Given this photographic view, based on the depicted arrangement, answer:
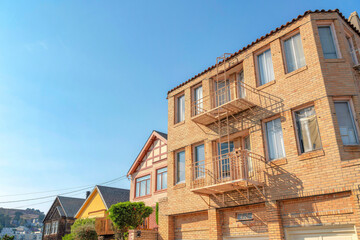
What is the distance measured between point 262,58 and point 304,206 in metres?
6.39

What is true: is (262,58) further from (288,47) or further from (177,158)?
(177,158)

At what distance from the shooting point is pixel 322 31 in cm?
1188

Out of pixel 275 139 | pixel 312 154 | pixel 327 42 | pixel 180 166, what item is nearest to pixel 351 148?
pixel 312 154

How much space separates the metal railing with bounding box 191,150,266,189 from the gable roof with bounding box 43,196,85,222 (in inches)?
1276

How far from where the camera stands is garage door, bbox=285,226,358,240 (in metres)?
9.16

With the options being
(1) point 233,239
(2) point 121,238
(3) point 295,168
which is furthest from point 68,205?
(3) point 295,168

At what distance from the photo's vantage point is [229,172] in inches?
517

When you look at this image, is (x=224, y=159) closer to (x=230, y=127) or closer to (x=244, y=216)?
(x=230, y=127)

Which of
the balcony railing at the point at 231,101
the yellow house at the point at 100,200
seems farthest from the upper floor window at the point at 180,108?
the yellow house at the point at 100,200

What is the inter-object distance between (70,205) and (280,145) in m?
38.5

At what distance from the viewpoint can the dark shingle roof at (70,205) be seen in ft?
136

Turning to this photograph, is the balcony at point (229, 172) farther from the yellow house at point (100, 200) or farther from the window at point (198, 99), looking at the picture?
the yellow house at point (100, 200)

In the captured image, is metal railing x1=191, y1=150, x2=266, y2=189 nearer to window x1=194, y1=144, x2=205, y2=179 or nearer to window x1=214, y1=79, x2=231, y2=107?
window x1=194, y1=144, x2=205, y2=179

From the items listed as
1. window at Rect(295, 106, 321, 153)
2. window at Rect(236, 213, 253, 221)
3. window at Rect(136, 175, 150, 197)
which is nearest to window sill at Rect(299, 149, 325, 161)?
window at Rect(295, 106, 321, 153)
